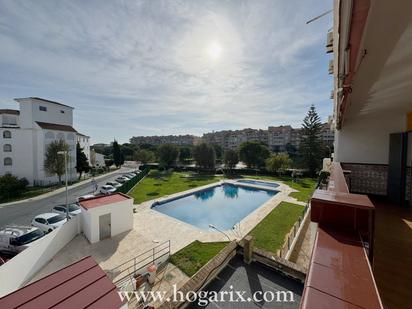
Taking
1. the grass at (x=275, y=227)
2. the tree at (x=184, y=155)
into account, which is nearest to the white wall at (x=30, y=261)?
the grass at (x=275, y=227)

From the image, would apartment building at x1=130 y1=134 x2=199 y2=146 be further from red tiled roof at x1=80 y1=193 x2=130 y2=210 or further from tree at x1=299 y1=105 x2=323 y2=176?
red tiled roof at x1=80 y1=193 x2=130 y2=210

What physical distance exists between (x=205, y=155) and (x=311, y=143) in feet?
56.1

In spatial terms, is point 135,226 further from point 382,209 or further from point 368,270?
point 368,270

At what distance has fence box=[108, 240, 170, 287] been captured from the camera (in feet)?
23.1

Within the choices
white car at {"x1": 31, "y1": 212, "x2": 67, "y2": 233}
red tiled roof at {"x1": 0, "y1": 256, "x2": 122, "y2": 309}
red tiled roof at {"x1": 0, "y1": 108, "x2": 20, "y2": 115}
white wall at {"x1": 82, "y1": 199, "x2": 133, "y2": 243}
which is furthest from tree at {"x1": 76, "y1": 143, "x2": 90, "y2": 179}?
red tiled roof at {"x1": 0, "y1": 256, "x2": 122, "y2": 309}

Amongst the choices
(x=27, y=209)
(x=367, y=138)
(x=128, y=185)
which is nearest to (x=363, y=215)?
(x=367, y=138)

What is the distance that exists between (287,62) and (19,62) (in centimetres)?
1404

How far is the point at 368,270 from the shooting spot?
1113 mm

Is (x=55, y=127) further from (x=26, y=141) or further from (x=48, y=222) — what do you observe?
(x=48, y=222)

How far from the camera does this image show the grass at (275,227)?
979 centimetres

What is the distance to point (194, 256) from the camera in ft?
28.6

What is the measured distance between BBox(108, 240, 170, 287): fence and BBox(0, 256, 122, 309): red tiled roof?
4.01 meters

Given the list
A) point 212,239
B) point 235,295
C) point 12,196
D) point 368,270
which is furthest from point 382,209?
point 12,196

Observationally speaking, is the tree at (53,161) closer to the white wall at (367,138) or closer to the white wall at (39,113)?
the white wall at (39,113)
